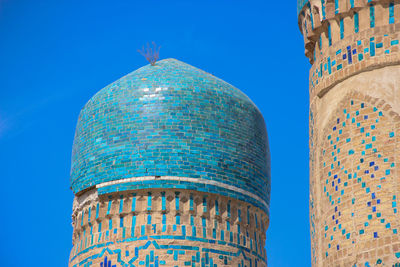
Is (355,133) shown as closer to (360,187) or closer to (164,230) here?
(360,187)

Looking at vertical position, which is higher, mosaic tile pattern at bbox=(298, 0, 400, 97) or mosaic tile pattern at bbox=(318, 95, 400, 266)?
mosaic tile pattern at bbox=(298, 0, 400, 97)

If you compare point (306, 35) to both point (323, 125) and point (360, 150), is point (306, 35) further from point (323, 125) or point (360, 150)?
point (360, 150)

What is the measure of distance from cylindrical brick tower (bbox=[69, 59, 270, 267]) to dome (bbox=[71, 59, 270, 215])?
0.05 ft

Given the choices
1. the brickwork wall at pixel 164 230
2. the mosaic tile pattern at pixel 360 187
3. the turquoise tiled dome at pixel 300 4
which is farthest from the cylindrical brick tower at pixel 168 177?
the mosaic tile pattern at pixel 360 187

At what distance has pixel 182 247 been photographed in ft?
36.0

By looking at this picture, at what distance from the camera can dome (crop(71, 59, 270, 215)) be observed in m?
11.3

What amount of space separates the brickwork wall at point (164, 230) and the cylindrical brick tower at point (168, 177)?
0.04 ft

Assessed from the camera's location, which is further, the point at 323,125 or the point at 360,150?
the point at 323,125

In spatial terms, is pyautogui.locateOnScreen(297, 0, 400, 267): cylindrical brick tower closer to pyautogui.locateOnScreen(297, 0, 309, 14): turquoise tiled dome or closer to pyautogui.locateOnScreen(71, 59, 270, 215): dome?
pyautogui.locateOnScreen(297, 0, 309, 14): turquoise tiled dome

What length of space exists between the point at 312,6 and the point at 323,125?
118cm

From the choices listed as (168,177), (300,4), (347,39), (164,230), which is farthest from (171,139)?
(347,39)

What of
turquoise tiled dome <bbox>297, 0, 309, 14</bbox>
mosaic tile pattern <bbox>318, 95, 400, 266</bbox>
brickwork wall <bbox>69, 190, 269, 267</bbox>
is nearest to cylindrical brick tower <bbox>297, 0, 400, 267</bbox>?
mosaic tile pattern <bbox>318, 95, 400, 266</bbox>

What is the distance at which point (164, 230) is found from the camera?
36.3ft

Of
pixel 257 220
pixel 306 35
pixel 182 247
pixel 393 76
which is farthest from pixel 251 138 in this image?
pixel 393 76
